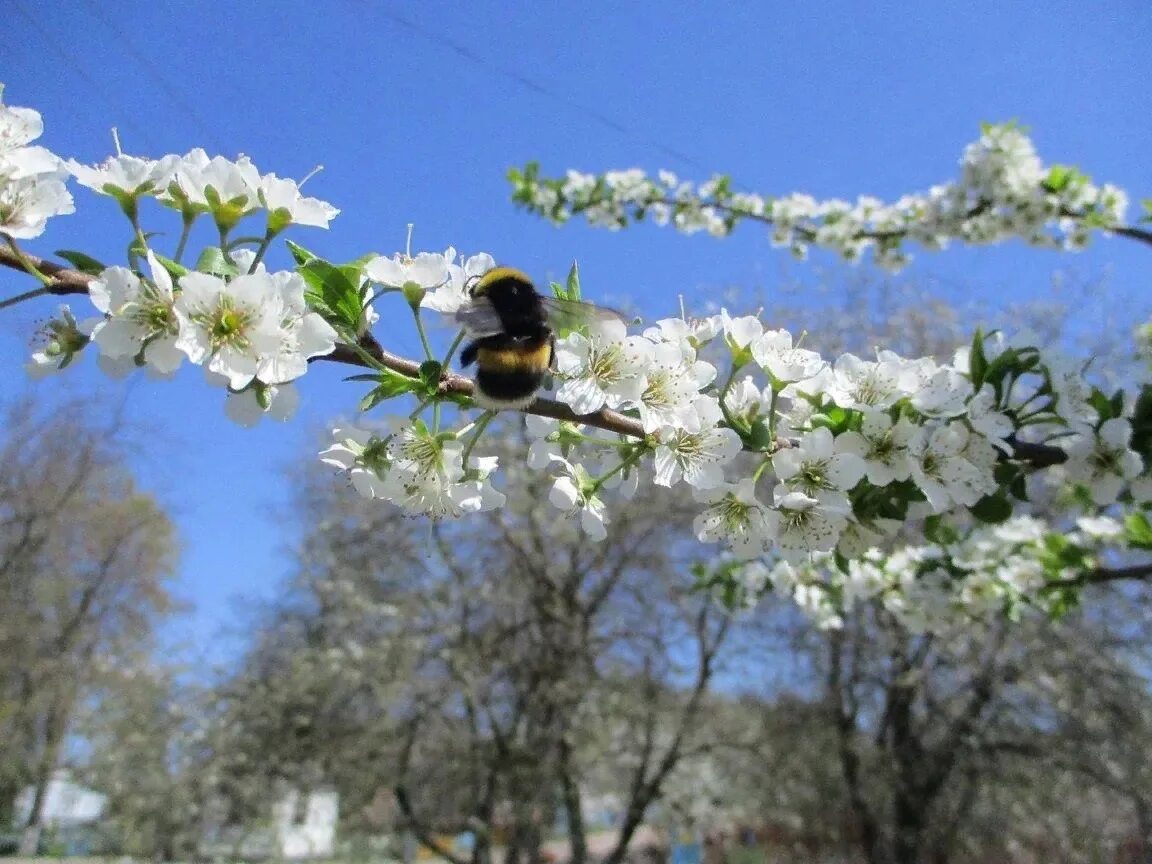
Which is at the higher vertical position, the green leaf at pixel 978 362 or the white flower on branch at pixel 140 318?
the green leaf at pixel 978 362

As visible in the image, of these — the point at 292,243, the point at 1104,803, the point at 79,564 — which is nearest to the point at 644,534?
the point at 1104,803

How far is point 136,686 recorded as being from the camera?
1209cm

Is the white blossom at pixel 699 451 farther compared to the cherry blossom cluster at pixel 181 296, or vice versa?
the white blossom at pixel 699 451

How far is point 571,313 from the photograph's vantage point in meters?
1.24

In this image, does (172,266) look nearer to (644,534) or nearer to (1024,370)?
(1024,370)

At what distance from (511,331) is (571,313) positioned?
9 centimetres

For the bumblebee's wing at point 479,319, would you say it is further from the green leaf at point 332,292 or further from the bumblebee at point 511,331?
the green leaf at point 332,292

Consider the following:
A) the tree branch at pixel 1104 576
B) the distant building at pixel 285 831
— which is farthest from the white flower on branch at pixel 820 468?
the distant building at pixel 285 831

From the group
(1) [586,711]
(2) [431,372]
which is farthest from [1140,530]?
(1) [586,711]

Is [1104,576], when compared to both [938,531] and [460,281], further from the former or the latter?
[460,281]

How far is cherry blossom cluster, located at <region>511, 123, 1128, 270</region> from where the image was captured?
137 inches

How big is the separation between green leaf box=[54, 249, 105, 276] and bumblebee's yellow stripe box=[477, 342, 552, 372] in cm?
48

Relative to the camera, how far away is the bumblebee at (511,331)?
1146mm

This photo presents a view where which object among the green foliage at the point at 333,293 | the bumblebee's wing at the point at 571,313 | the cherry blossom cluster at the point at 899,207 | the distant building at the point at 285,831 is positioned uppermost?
the cherry blossom cluster at the point at 899,207
